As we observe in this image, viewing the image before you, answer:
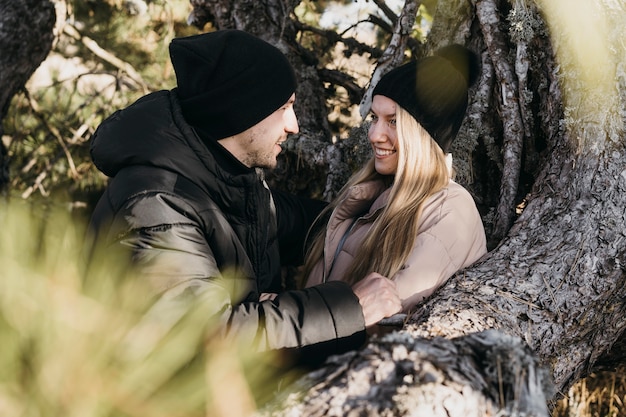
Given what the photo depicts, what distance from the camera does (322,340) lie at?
7.42ft

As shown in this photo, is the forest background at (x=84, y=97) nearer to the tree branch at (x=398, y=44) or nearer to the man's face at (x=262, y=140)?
the tree branch at (x=398, y=44)

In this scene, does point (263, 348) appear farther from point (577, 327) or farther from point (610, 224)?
point (610, 224)

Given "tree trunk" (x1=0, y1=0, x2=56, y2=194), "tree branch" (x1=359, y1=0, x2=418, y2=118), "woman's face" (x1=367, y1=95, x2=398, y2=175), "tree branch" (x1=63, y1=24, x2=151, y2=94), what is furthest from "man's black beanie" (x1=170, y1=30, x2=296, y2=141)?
"tree branch" (x1=63, y1=24, x2=151, y2=94)

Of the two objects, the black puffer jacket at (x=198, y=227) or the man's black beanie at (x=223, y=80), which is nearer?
the black puffer jacket at (x=198, y=227)

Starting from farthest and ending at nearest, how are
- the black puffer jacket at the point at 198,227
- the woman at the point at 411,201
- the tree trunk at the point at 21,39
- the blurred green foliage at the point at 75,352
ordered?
the tree trunk at the point at 21,39
the woman at the point at 411,201
the black puffer jacket at the point at 198,227
the blurred green foliage at the point at 75,352

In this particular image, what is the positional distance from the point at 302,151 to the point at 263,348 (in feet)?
6.56

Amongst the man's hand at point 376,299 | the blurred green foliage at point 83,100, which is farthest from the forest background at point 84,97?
the man's hand at point 376,299

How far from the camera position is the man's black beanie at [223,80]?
2564 mm

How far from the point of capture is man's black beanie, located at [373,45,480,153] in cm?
294

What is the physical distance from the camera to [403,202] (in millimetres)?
2844

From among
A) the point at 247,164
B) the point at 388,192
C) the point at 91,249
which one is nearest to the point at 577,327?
the point at 388,192

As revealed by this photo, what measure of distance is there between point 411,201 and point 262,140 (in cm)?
65

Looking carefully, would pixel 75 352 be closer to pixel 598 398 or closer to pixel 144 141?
pixel 144 141

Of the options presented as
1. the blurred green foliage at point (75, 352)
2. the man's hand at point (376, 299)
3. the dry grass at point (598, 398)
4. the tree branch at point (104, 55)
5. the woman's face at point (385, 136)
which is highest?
the tree branch at point (104, 55)
